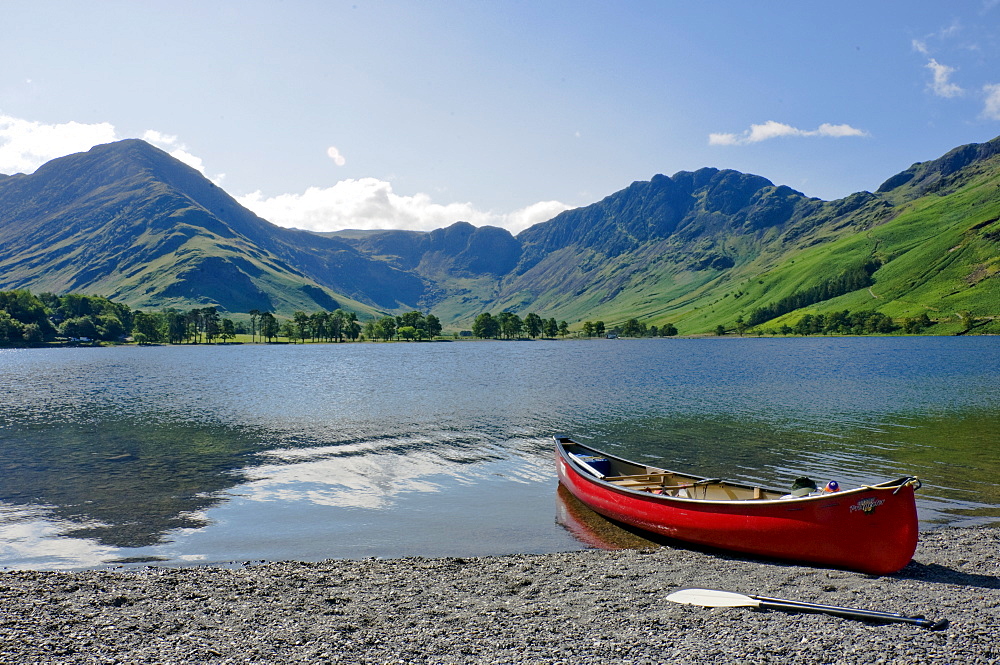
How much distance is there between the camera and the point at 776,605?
15.3 metres

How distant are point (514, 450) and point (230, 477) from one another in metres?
17.9

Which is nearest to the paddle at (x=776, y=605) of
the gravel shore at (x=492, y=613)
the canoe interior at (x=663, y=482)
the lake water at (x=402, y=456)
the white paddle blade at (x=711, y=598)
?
the white paddle blade at (x=711, y=598)

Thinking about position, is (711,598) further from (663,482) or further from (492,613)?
(663,482)

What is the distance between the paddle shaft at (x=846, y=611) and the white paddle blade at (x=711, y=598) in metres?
0.32

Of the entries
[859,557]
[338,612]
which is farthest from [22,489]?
[859,557]

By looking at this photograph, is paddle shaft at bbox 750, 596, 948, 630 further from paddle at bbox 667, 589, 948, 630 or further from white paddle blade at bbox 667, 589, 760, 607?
white paddle blade at bbox 667, 589, 760, 607

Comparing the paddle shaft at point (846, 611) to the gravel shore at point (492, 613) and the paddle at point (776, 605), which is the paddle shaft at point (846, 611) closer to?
the paddle at point (776, 605)

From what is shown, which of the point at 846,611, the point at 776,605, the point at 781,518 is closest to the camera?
the point at 846,611

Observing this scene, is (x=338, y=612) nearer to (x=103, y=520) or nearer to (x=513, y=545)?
(x=513, y=545)

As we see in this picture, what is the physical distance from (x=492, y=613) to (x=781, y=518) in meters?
10.0

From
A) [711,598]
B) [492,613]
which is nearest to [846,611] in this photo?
[711,598]

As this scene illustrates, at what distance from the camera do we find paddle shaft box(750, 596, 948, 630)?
554 inches

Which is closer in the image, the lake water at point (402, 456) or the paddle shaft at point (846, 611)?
the paddle shaft at point (846, 611)

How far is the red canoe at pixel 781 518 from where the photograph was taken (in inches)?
690
